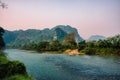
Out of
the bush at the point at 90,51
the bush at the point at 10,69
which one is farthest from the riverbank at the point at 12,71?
the bush at the point at 90,51

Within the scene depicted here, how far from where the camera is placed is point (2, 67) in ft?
100

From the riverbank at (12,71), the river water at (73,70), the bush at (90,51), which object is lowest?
the river water at (73,70)

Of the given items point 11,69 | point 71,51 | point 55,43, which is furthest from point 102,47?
point 11,69

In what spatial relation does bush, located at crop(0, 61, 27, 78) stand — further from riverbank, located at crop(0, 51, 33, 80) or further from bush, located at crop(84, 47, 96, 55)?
bush, located at crop(84, 47, 96, 55)

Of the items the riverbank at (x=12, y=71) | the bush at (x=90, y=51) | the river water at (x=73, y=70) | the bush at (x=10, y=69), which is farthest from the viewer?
the bush at (x=90, y=51)

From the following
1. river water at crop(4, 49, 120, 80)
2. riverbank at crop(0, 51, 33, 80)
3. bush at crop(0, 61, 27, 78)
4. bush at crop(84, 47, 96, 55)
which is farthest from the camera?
bush at crop(84, 47, 96, 55)

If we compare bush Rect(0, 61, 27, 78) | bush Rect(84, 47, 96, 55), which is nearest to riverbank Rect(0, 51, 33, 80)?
bush Rect(0, 61, 27, 78)

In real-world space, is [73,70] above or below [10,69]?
below

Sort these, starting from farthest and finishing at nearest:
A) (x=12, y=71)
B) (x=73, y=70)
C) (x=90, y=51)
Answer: (x=90, y=51), (x=73, y=70), (x=12, y=71)

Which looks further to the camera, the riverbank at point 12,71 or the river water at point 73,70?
the river water at point 73,70

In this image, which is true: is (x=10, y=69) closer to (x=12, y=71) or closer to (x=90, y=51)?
(x=12, y=71)

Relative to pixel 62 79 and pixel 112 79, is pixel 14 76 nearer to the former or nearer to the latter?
pixel 62 79

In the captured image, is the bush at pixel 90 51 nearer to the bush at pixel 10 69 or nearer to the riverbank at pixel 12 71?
the riverbank at pixel 12 71

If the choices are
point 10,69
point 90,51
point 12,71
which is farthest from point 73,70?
point 90,51
